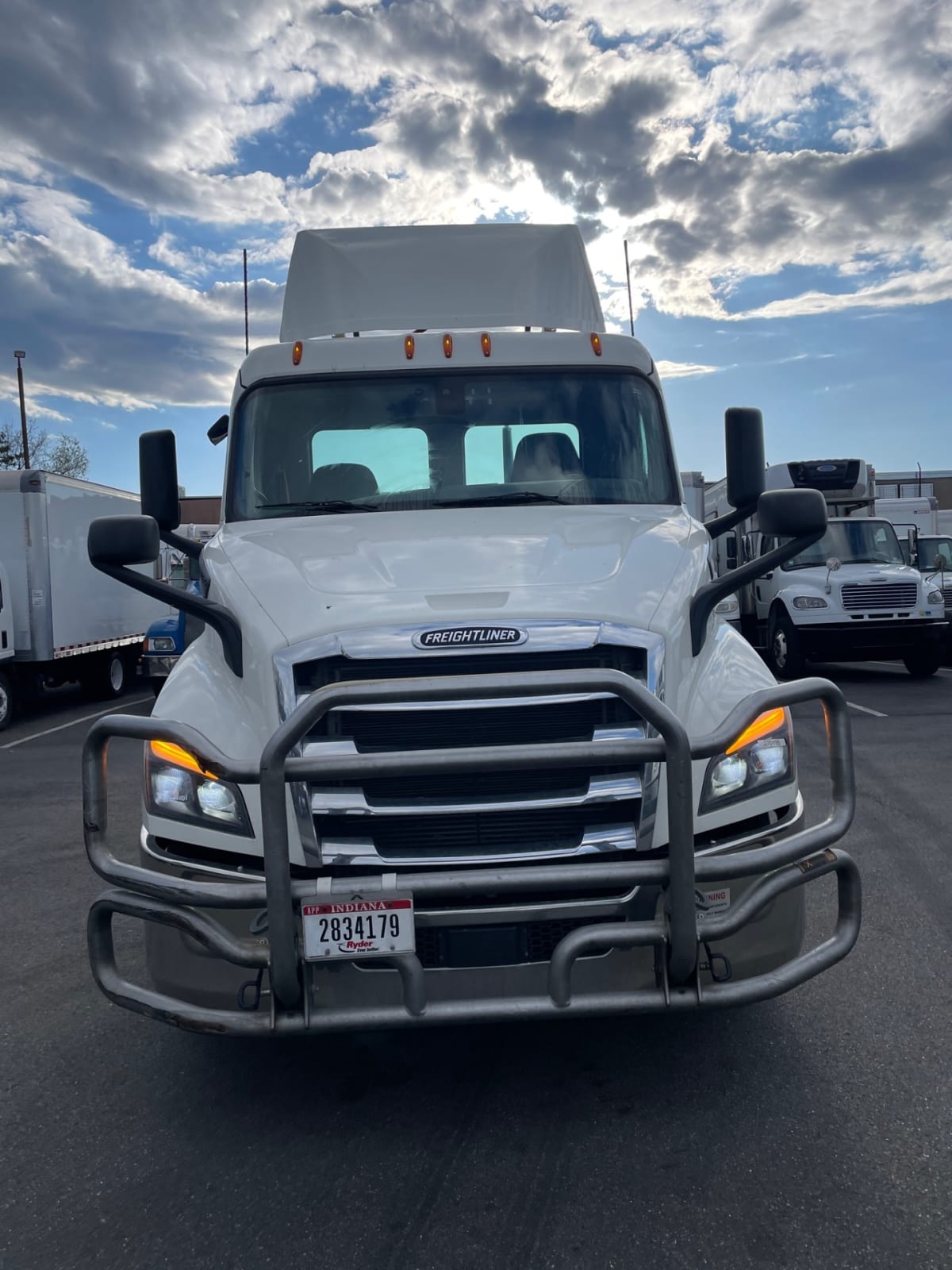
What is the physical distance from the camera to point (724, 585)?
368 cm

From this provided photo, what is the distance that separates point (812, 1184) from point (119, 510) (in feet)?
56.2

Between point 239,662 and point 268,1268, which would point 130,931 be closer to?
point 239,662

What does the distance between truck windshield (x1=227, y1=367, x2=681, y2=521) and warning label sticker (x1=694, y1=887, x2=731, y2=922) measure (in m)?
1.92

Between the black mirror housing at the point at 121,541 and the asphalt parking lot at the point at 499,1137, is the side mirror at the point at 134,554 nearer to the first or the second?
the black mirror housing at the point at 121,541

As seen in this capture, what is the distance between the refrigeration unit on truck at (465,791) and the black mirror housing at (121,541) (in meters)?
0.01

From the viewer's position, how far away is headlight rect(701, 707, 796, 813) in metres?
3.13

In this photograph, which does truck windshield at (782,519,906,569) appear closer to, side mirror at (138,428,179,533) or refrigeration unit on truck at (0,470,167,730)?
refrigeration unit on truck at (0,470,167,730)

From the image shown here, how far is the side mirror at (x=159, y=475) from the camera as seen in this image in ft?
15.0

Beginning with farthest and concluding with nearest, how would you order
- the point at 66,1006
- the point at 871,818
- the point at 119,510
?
1. the point at 119,510
2. the point at 871,818
3. the point at 66,1006

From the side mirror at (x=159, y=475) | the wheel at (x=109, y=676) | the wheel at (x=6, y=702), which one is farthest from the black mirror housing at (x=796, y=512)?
the wheel at (x=109, y=676)

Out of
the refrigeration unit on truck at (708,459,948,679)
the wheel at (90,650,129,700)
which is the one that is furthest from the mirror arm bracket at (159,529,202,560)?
the wheel at (90,650,129,700)

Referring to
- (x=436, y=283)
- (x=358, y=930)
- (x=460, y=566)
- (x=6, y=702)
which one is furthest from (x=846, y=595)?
(x=358, y=930)

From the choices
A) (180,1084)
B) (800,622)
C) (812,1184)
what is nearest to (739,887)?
(812,1184)

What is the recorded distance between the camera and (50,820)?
7.92 metres
